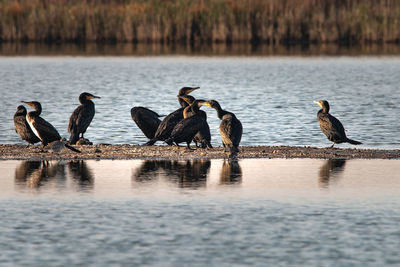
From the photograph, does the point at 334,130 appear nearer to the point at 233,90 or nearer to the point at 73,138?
the point at 73,138

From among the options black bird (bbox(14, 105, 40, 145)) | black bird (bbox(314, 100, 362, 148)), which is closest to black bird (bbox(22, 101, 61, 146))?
black bird (bbox(14, 105, 40, 145))

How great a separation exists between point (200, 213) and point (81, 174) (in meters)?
3.02

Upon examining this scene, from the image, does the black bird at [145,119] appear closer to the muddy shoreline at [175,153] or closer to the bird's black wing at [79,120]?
the bird's black wing at [79,120]

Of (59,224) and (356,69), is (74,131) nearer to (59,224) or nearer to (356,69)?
(59,224)

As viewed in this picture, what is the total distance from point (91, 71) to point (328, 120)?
22.2 metres

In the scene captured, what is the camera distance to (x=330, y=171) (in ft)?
40.3

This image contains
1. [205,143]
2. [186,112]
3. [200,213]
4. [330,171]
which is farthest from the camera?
[186,112]

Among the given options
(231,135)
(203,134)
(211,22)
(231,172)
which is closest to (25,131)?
(203,134)

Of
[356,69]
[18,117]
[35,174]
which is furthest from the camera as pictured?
[356,69]

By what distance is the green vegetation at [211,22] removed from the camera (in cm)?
4244

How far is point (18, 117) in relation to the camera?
15102 millimetres

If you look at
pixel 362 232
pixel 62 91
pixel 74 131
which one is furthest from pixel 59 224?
pixel 62 91

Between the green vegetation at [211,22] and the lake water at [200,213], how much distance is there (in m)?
29.9

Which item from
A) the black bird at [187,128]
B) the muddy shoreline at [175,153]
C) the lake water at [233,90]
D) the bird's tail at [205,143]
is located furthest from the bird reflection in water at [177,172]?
the lake water at [233,90]
